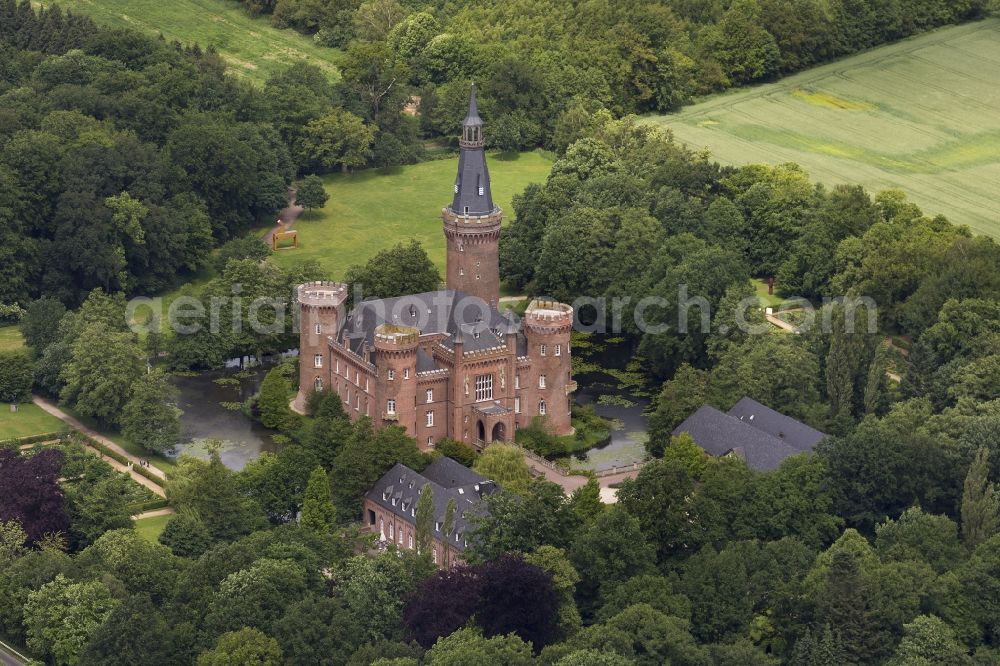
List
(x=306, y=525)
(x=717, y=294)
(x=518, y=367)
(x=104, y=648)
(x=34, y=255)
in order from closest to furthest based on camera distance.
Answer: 1. (x=104, y=648)
2. (x=306, y=525)
3. (x=518, y=367)
4. (x=717, y=294)
5. (x=34, y=255)

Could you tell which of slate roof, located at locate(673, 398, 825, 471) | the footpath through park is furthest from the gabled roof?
the footpath through park

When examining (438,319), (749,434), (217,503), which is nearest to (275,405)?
(438,319)

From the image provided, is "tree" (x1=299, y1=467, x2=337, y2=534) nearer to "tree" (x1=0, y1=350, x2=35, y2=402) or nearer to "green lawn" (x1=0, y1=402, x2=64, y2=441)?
"green lawn" (x1=0, y1=402, x2=64, y2=441)

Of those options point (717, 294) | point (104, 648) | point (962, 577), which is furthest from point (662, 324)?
point (104, 648)

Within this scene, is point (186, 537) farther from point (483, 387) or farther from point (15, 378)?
point (15, 378)

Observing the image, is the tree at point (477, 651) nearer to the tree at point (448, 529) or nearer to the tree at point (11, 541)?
the tree at point (448, 529)

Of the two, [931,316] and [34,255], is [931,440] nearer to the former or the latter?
[931,316]

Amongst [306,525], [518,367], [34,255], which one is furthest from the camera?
[34,255]
